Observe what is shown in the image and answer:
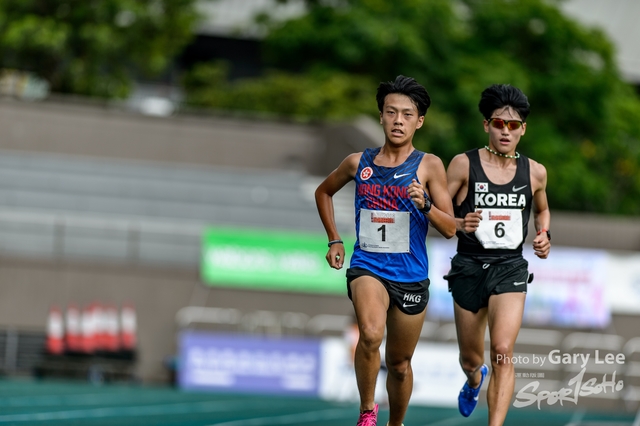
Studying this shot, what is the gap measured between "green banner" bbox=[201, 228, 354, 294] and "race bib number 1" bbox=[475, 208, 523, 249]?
14651mm

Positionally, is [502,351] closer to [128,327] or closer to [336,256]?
[336,256]

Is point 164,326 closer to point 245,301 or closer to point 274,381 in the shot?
point 245,301

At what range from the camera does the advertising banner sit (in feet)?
72.4

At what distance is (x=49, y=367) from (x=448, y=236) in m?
15.8

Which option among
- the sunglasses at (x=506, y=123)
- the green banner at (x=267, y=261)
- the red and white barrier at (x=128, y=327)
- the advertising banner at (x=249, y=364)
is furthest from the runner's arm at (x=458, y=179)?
the red and white barrier at (x=128, y=327)

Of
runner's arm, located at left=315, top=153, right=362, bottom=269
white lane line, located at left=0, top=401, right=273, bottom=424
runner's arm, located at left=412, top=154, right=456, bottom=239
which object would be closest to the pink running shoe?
runner's arm, located at left=315, top=153, right=362, bottom=269

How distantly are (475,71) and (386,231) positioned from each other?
27.8 meters

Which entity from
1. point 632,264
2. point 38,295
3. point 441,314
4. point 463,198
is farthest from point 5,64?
point 463,198

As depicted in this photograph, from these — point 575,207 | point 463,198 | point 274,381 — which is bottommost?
point 274,381

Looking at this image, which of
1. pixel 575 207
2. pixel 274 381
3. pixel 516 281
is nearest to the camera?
pixel 516 281

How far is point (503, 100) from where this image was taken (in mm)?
9508

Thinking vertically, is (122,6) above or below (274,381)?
above

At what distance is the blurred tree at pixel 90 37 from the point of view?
32.1m

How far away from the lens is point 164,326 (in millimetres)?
24438
